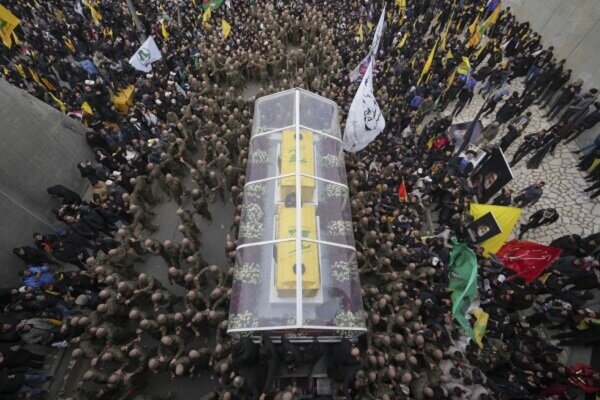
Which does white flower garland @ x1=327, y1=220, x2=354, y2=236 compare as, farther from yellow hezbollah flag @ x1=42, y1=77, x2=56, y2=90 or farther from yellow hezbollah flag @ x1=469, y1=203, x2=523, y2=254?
yellow hezbollah flag @ x1=42, y1=77, x2=56, y2=90

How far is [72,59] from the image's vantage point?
14.7 meters

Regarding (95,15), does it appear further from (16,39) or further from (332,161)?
(332,161)

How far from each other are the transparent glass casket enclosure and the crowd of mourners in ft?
1.92

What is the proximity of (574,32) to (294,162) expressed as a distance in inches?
513

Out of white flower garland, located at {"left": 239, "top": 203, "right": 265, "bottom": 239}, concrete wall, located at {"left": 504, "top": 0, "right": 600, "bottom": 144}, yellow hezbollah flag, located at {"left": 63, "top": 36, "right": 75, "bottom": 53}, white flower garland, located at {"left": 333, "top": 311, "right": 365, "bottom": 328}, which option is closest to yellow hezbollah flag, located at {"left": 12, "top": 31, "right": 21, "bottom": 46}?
yellow hezbollah flag, located at {"left": 63, "top": 36, "right": 75, "bottom": 53}

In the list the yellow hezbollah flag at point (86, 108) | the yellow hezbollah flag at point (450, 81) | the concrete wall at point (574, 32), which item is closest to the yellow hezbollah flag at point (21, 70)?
the yellow hezbollah flag at point (86, 108)

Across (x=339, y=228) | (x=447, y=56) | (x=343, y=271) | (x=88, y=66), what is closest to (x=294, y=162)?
(x=339, y=228)

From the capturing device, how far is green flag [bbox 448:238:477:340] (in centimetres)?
602

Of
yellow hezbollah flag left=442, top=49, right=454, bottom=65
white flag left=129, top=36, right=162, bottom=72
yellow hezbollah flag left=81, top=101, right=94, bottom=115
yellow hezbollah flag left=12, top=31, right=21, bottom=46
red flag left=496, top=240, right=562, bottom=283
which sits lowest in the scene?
red flag left=496, top=240, right=562, bottom=283

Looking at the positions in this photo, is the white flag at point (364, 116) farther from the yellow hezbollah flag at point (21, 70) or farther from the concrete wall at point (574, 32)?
the yellow hezbollah flag at point (21, 70)

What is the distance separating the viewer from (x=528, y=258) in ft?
23.7

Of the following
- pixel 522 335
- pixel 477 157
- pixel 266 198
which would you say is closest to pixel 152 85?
pixel 266 198

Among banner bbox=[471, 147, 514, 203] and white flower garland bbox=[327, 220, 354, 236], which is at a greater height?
banner bbox=[471, 147, 514, 203]

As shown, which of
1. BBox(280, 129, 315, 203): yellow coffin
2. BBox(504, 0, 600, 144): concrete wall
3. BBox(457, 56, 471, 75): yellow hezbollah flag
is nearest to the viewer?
BBox(280, 129, 315, 203): yellow coffin
